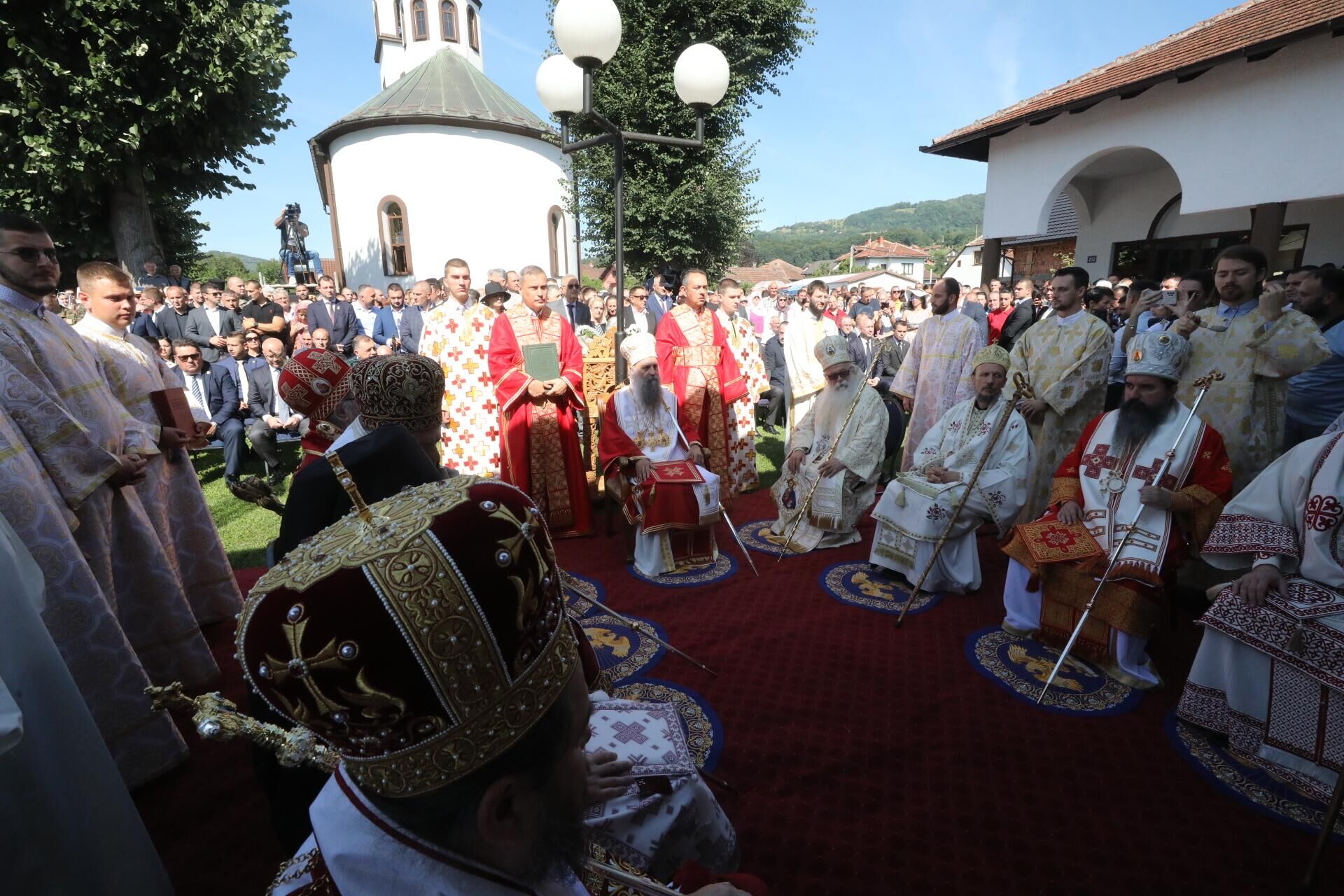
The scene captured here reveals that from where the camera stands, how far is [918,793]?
2676 mm

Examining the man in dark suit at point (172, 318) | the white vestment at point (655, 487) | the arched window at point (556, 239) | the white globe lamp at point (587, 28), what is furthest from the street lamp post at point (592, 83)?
the arched window at point (556, 239)

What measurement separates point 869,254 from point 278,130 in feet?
273

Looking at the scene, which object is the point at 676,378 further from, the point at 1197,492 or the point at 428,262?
the point at 428,262

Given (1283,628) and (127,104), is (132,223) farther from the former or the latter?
(1283,628)

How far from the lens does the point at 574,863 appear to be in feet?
3.39

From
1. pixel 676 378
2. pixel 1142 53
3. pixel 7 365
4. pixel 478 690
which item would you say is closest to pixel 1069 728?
A: pixel 478 690

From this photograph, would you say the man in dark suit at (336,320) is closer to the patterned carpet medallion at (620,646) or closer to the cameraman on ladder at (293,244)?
the patterned carpet medallion at (620,646)

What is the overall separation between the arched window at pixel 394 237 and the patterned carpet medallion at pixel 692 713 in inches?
793

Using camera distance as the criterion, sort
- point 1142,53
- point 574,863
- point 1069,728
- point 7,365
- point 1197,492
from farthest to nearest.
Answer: point 1142,53, point 1197,492, point 1069,728, point 7,365, point 574,863

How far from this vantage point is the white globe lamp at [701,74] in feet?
15.8

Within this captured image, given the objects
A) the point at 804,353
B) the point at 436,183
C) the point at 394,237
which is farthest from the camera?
the point at 394,237

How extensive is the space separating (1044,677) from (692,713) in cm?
193

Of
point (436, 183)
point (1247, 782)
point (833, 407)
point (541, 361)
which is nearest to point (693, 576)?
point (833, 407)

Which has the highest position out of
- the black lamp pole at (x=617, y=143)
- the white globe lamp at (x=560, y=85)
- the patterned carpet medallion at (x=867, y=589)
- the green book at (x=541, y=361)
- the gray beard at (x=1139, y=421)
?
the white globe lamp at (x=560, y=85)
